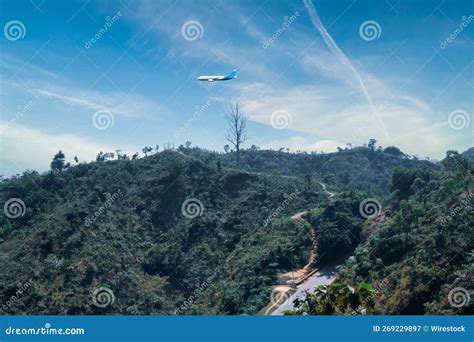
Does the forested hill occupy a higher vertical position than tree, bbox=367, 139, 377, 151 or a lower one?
lower

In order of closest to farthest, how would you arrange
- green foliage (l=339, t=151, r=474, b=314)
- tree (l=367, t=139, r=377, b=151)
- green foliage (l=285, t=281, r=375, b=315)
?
green foliage (l=285, t=281, r=375, b=315)
green foliage (l=339, t=151, r=474, b=314)
tree (l=367, t=139, r=377, b=151)

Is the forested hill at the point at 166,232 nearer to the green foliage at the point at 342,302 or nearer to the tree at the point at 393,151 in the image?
the green foliage at the point at 342,302

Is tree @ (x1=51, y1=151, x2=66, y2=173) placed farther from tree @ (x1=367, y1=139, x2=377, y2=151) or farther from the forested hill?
tree @ (x1=367, y1=139, x2=377, y2=151)

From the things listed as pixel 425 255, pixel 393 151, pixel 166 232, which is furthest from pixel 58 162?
pixel 393 151

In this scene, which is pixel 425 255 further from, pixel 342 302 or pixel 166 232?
pixel 166 232

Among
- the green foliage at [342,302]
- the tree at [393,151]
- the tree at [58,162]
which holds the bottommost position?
the green foliage at [342,302]

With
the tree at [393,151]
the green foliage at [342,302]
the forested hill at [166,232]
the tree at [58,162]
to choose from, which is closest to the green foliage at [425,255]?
the forested hill at [166,232]

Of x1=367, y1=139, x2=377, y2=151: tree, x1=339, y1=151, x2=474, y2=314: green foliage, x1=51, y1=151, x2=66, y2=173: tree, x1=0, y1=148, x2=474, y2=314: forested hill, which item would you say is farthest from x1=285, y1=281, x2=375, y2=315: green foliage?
x1=367, y1=139, x2=377, y2=151: tree

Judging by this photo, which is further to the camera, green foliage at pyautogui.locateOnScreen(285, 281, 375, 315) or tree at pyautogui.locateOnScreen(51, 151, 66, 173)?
tree at pyautogui.locateOnScreen(51, 151, 66, 173)

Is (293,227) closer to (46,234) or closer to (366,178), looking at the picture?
(46,234)
